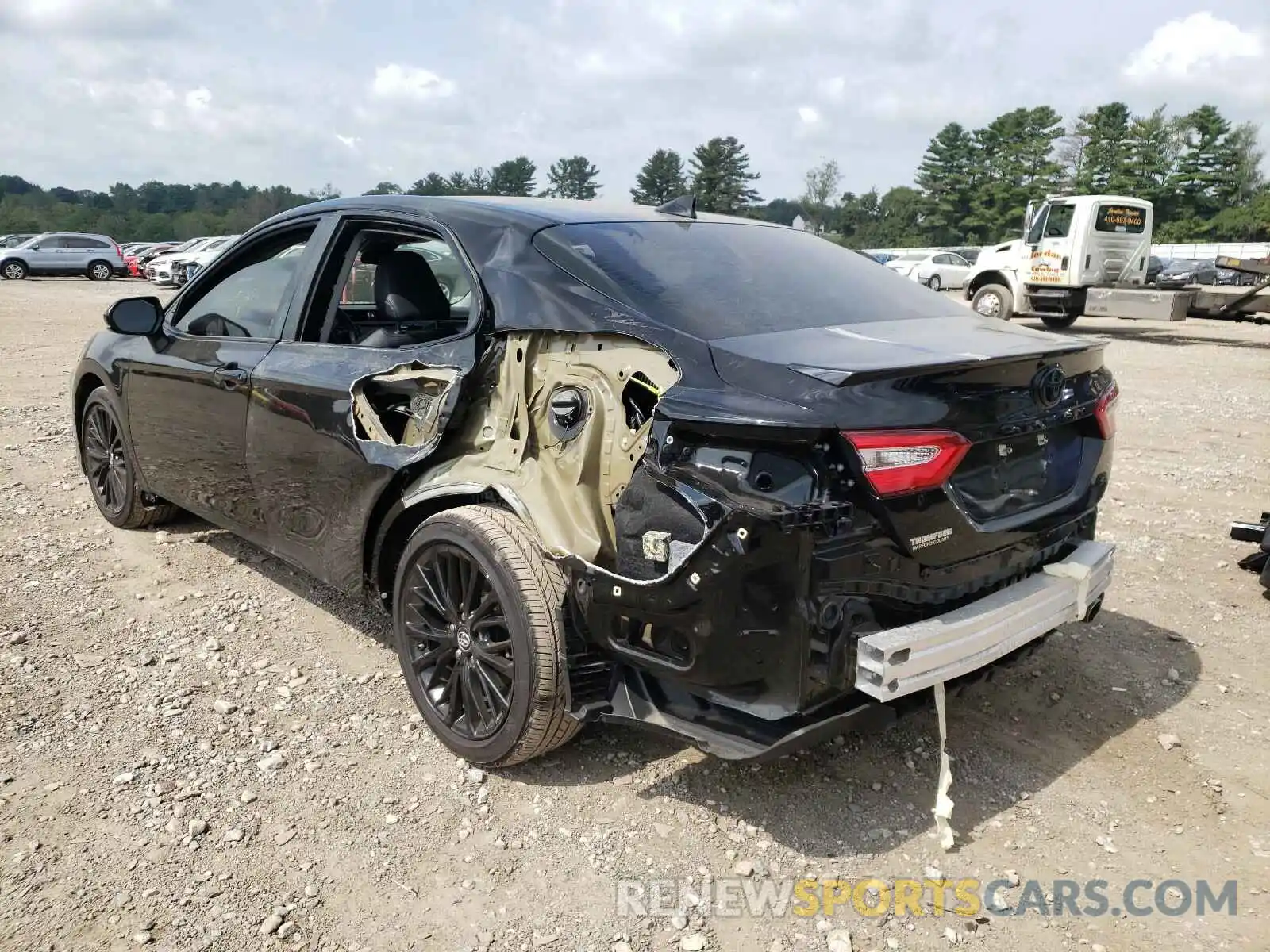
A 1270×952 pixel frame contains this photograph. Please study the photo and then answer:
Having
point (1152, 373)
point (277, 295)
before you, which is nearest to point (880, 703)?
point (277, 295)

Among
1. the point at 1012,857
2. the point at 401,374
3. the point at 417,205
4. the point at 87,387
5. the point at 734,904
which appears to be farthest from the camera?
the point at 87,387

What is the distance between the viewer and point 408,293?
3918mm

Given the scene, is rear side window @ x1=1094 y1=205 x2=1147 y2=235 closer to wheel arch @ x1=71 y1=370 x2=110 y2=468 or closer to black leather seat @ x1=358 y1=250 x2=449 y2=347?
black leather seat @ x1=358 y1=250 x2=449 y2=347

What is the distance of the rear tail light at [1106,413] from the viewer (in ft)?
9.86

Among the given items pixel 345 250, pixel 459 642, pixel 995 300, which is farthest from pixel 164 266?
pixel 459 642

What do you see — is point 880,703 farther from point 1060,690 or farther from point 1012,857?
point 1060,690

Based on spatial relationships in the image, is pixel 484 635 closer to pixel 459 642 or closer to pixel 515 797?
pixel 459 642

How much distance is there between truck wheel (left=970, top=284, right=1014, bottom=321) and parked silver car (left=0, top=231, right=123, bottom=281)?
90.3ft

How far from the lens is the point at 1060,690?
3.56 m

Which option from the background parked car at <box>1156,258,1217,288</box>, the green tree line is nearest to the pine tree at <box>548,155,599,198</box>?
the green tree line

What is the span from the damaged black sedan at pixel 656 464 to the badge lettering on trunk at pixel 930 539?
0.01m

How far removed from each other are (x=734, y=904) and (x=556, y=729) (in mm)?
688

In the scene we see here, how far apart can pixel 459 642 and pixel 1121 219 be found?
1740 centimetres

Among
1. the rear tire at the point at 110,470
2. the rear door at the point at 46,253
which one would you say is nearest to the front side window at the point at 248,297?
the rear tire at the point at 110,470
